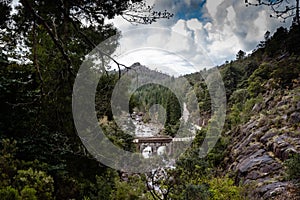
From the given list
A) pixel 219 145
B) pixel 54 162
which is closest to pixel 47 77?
pixel 54 162

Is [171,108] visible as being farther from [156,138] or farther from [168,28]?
[168,28]

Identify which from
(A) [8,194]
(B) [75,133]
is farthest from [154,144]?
(A) [8,194]

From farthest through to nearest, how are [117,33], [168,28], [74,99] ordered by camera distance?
[74,99] → [117,33] → [168,28]

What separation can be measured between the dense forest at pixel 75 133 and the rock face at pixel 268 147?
3 centimetres

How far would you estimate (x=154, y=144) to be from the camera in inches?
307

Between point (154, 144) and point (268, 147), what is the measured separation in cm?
322

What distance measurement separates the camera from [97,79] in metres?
4.47

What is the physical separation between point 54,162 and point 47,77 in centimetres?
200

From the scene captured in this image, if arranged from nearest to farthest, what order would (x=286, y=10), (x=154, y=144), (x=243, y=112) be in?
1. (x=286, y=10)
2. (x=154, y=144)
3. (x=243, y=112)

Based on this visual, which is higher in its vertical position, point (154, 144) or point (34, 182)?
point (154, 144)

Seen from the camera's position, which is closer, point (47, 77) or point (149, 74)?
point (47, 77)

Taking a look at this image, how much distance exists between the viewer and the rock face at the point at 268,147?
4445mm

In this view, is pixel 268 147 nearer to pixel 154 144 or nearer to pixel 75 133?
pixel 154 144

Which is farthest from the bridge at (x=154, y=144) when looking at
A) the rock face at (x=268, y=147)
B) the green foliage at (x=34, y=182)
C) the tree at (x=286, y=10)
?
the tree at (x=286, y=10)
